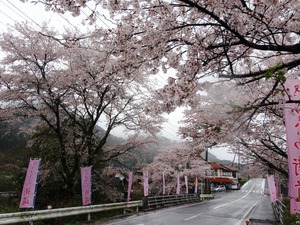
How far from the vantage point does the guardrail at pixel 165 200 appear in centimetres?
1767

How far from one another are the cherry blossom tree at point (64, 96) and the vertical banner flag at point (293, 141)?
7.41 metres

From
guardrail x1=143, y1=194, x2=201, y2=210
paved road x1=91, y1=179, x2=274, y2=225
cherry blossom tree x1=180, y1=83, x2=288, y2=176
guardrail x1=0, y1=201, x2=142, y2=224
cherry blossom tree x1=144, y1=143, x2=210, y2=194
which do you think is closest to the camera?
cherry blossom tree x1=180, y1=83, x2=288, y2=176

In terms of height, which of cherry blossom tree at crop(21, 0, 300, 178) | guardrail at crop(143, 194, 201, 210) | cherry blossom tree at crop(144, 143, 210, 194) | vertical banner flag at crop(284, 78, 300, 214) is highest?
cherry blossom tree at crop(21, 0, 300, 178)

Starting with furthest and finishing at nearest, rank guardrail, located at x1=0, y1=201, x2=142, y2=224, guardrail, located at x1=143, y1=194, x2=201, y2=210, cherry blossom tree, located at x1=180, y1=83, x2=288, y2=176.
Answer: guardrail, located at x1=143, y1=194, x2=201, y2=210 < guardrail, located at x1=0, y1=201, x2=142, y2=224 < cherry blossom tree, located at x1=180, y1=83, x2=288, y2=176

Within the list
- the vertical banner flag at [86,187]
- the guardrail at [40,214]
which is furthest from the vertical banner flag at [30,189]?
the vertical banner flag at [86,187]

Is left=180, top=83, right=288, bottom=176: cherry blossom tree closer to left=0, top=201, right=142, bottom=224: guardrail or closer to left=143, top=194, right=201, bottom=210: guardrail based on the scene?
left=0, top=201, right=142, bottom=224: guardrail

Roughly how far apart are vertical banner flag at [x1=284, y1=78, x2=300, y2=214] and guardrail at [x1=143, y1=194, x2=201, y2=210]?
13734 millimetres

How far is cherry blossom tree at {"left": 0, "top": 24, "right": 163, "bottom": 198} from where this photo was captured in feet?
41.9

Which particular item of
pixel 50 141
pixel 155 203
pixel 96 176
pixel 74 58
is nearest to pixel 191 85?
pixel 74 58

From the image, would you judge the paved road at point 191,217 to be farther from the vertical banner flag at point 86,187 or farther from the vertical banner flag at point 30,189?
the vertical banner flag at point 30,189

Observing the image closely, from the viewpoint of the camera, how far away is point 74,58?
1337 centimetres

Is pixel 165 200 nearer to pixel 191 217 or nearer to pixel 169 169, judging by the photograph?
pixel 191 217

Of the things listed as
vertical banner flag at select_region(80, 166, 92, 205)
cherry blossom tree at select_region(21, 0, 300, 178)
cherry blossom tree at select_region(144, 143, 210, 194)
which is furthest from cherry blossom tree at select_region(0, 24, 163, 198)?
cherry blossom tree at select_region(144, 143, 210, 194)

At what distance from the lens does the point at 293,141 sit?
4.68 m
